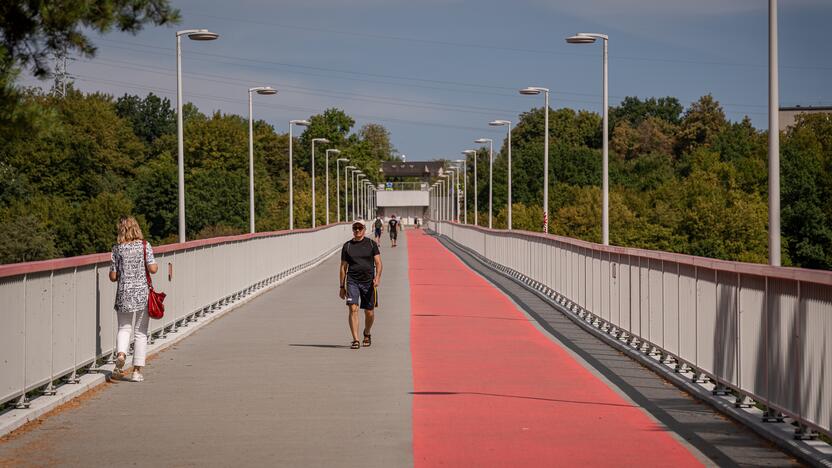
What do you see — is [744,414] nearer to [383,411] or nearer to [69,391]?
[383,411]

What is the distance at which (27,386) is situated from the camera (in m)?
11.0

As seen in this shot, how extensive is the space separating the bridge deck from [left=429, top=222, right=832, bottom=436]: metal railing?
423 millimetres

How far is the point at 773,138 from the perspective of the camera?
15750 mm

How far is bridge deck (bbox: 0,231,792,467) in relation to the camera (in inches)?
356

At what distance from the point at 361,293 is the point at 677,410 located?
21.5ft

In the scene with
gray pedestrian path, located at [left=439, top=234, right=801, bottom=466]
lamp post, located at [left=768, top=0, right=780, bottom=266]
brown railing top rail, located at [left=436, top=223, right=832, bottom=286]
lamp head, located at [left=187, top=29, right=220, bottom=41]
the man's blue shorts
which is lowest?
gray pedestrian path, located at [left=439, top=234, right=801, bottom=466]

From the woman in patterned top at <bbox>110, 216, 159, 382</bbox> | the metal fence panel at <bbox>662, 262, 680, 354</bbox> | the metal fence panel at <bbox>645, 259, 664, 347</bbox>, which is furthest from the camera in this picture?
the metal fence panel at <bbox>645, 259, 664, 347</bbox>

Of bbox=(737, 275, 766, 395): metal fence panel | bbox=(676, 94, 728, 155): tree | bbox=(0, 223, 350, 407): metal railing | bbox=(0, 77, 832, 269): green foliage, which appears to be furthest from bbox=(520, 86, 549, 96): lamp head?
bbox=(676, 94, 728, 155): tree

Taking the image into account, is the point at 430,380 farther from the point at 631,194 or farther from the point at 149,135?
the point at 149,135

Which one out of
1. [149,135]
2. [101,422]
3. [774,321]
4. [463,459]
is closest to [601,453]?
[463,459]

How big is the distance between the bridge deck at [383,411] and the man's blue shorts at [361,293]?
63cm

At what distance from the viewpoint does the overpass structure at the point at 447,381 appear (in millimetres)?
9094

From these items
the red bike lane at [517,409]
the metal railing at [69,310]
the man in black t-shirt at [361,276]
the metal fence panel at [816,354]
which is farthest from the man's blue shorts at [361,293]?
the metal fence panel at [816,354]

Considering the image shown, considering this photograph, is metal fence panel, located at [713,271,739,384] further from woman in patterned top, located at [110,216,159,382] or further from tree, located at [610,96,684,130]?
tree, located at [610,96,684,130]
